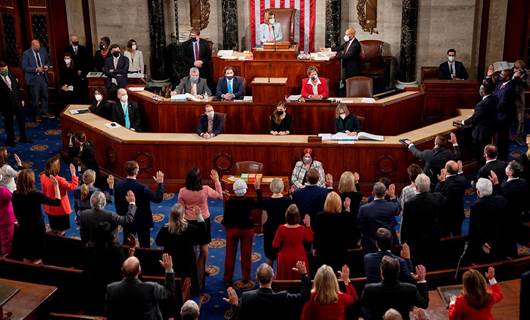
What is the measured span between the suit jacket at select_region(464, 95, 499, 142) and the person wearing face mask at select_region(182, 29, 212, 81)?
5.58 meters

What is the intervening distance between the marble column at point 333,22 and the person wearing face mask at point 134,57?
146 inches

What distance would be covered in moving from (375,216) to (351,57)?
7.10 m

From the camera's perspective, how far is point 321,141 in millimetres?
9578

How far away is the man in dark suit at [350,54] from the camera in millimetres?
13188

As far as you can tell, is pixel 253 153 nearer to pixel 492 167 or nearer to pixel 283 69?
pixel 492 167

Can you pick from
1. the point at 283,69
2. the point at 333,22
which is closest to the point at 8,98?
the point at 283,69

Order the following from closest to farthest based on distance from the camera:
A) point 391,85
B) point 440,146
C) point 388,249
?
point 388,249 < point 440,146 < point 391,85

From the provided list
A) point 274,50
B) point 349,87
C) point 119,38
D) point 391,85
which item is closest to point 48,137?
point 119,38

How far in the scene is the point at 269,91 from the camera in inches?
422

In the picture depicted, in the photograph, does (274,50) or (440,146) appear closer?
(440,146)

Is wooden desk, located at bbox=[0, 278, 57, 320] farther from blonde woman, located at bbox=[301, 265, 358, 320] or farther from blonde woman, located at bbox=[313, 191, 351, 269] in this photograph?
blonde woman, located at bbox=[313, 191, 351, 269]

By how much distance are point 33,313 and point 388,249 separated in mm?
2708

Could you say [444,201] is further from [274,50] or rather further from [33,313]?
[274,50]

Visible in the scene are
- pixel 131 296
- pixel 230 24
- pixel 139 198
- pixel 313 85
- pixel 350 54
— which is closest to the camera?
pixel 131 296
